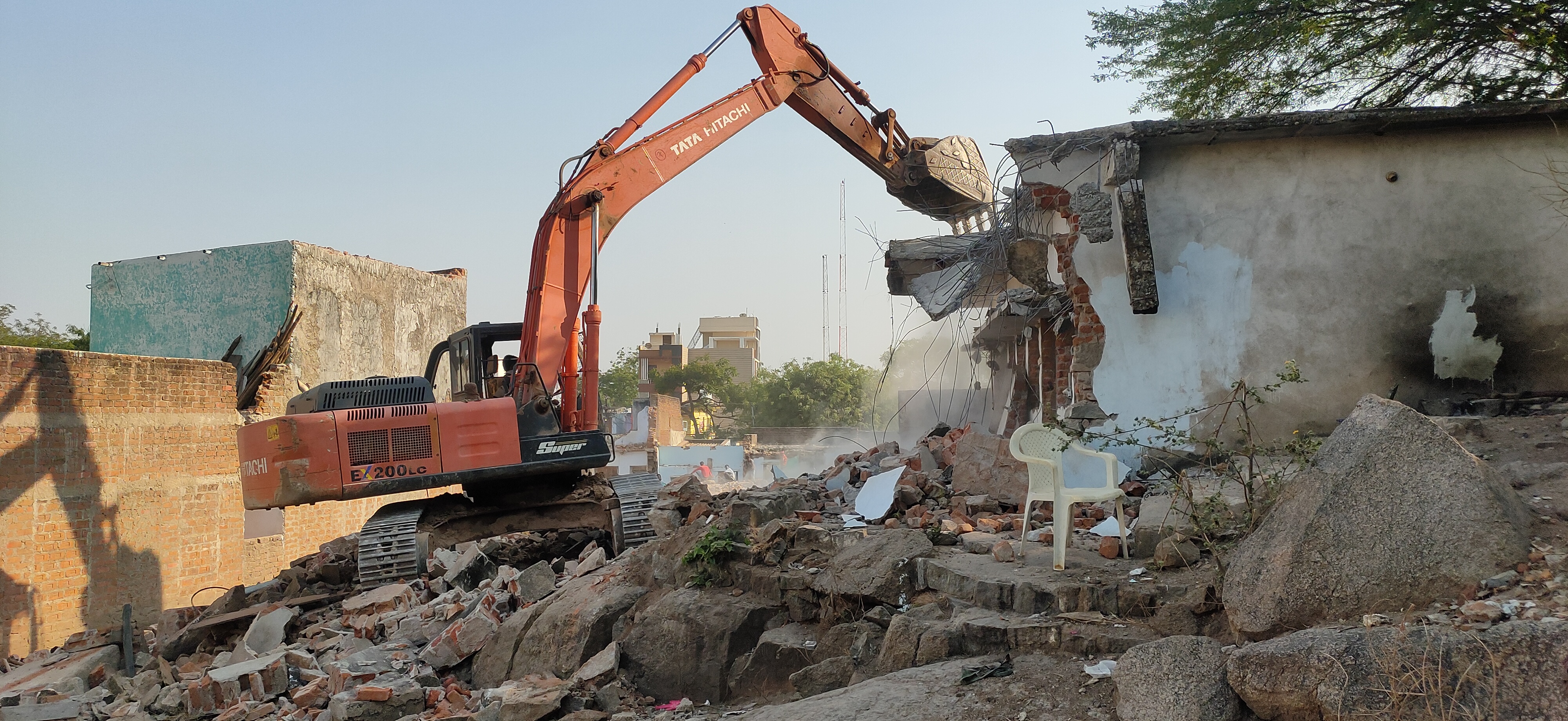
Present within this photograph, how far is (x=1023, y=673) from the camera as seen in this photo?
438cm

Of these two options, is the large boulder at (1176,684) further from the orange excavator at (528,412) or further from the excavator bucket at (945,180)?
the excavator bucket at (945,180)

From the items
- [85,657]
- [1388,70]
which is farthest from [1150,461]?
[85,657]

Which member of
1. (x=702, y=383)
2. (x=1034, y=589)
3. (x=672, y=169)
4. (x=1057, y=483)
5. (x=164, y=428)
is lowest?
(x=1034, y=589)

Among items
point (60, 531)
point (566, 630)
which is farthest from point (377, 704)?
point (60, 531)

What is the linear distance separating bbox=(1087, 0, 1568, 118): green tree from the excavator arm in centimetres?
284

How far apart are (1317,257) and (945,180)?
4448 mm

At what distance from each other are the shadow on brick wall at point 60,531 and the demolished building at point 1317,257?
34.5 ft

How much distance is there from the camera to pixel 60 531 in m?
10.6

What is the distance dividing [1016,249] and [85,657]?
9.18 metres

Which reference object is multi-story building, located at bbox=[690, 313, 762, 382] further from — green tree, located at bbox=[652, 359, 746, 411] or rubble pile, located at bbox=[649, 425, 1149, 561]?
rubble pile, located at bbox=[649, 425, 1149, 561]

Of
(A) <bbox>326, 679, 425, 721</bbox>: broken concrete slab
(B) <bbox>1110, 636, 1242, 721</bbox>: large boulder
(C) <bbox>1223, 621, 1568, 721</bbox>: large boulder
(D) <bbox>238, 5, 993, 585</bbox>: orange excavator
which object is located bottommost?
(A) <bbox>326, 679, 425, 721</bbox>: broken concrete slab

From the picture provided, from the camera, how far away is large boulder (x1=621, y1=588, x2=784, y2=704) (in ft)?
19.7

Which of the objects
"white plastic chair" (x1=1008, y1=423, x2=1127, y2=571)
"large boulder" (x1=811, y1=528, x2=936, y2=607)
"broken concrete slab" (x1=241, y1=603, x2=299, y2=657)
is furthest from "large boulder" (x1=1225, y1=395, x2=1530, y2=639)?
"broken concrete slab" (x1=241, y1=603, x2=299, y2=657)

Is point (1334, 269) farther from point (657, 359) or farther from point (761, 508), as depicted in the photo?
point (657, 359)
